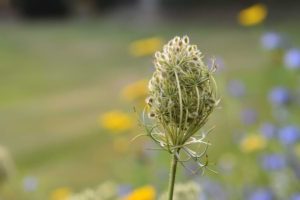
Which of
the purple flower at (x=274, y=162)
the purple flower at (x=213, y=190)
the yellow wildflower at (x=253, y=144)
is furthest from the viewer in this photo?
the yellow wildflower at (x=253, y=144)

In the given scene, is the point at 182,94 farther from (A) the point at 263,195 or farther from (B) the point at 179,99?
(A) the point at 263,195

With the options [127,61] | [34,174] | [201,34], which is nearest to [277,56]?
[34,174]

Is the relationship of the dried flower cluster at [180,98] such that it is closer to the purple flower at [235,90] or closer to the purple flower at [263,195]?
the purple flower at [263,195]

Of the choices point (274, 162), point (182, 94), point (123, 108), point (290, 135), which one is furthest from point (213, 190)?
point (123, 108)

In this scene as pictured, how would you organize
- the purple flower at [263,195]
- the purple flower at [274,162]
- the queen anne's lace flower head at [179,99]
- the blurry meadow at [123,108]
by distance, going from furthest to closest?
1. the blurry meadow at [123,108]
2. the purple flower at [274,162]
3. the purple flower at [263,195]
4. the queen anne's lace flower head at [179,99]

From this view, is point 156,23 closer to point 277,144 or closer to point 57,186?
point 57,186

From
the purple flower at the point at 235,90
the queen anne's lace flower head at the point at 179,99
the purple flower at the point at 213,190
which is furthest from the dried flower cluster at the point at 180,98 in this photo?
the purple flower at the point at 235,90

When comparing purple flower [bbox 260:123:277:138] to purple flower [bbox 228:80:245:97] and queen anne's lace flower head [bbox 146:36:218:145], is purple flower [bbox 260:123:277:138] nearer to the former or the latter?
purple flower [bbox 228:80:245:97]

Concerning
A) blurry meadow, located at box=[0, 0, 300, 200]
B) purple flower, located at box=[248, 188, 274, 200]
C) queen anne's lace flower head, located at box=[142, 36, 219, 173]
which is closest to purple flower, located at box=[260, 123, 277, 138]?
blurry meadow, located at box=[0, 0, 300, 200]
